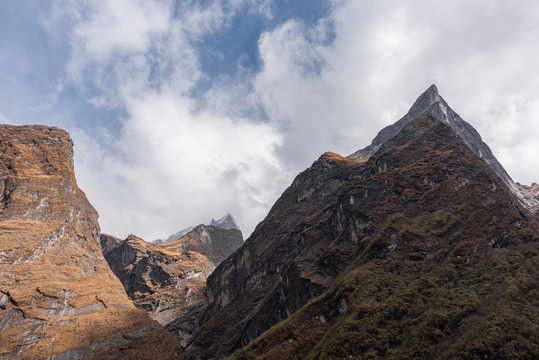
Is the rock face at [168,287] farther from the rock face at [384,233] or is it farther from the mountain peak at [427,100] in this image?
the mountain peak at [427,100]

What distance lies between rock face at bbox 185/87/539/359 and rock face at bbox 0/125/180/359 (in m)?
25.4

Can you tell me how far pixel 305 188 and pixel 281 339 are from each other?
317 feet

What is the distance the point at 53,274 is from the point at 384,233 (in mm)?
107735

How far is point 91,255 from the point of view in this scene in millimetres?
131750

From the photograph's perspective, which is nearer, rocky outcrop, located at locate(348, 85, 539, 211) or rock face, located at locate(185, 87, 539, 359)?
rock face, located at locate(185, 87, 539, 359)

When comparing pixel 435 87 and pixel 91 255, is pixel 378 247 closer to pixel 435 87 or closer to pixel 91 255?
pixel 91 255

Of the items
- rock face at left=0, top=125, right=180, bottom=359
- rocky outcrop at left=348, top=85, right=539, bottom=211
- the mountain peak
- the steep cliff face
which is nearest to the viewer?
the steep cliff face

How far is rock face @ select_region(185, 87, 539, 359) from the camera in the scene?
5228cm

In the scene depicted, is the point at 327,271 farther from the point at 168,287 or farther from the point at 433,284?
the point at 168,287

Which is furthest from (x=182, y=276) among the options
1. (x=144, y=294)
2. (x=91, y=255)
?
(x=91, y=255)

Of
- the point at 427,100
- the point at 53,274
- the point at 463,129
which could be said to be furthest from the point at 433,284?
the point at 427,100

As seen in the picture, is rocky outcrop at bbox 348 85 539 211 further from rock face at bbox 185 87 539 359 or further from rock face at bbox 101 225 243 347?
rock face at bbox 101 225 243 347

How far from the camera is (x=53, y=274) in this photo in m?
104

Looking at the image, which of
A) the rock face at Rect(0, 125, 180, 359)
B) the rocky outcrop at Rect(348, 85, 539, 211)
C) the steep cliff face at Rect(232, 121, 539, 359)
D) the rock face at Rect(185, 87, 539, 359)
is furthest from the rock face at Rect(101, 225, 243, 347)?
the rocky outcrop at Rect(348, 85, 539, 211)
